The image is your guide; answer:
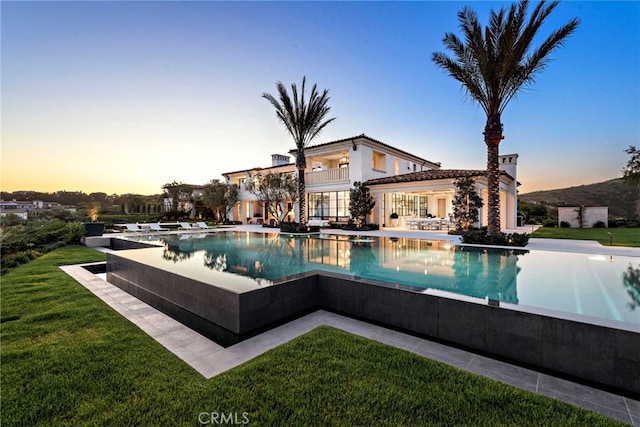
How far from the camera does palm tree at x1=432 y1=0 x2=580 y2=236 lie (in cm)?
1089

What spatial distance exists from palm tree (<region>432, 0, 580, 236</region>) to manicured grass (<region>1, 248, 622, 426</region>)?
465 inches

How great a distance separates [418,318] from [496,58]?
484 inches

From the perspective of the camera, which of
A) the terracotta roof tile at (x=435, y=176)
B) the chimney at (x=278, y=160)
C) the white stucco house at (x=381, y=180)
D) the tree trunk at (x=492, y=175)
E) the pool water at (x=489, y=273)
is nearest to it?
the pool water at (x=489, y=273)

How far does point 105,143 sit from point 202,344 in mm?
19900

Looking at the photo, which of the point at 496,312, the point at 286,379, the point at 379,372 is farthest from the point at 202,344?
the point at 496,312

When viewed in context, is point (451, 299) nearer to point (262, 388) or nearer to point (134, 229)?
point (262, 388)

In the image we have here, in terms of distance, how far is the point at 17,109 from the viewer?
12.4 metres

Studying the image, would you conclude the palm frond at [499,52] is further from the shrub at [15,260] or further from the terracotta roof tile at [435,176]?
the shrub at [15,260]

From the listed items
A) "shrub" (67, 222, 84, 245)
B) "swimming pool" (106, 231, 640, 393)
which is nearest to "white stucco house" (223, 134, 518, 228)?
"swimming pool" (106, 231, 640, 393)

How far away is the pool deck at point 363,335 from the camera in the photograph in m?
2.78

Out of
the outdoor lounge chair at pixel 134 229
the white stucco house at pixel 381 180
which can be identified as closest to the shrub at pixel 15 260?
the outdoor lounge chair at pixel 134 229

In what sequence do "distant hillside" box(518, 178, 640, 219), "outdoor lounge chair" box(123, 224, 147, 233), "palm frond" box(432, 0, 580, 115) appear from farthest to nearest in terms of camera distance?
"distant hillside" box(518, 178, 640, 219) → "outdoor lounge chair" box(123, 224, 147, 233) → "palm frond" box(432, 0, 580, 115)

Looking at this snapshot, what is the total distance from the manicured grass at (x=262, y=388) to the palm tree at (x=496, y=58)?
11.8 metres

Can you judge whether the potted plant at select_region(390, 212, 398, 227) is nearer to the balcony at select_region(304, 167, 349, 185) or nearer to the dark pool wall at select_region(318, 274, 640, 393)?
the balcony at select_region(304, 167, 349, 185)
